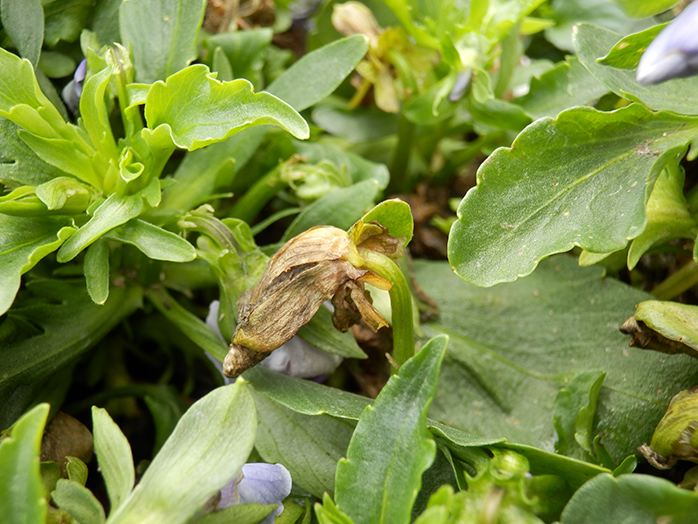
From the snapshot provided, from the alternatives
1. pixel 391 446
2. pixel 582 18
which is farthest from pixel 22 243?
pixel 582 18

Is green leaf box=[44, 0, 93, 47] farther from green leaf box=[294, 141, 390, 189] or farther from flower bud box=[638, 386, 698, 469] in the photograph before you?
flower bud box=[638, 386, 698, 469]

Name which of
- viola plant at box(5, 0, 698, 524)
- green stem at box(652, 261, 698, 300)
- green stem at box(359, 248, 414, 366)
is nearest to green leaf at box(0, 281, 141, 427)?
viola plant at box(5, 0, 698, 524)

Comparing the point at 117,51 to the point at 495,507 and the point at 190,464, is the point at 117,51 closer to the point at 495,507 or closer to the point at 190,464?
the point at 190,464

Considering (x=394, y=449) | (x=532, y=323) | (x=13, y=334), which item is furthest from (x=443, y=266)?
(x=13, y=334)

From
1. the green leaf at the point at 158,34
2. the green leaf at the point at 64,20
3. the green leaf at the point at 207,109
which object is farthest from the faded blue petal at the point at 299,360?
the green leaf at the point at 64,20

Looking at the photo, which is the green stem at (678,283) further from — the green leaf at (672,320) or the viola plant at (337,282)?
the green leaf at (672,320)

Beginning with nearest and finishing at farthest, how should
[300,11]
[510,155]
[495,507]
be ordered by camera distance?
[495,507], [510,155], [300,11]

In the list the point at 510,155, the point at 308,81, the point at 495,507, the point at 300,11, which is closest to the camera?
the point at 495,507
